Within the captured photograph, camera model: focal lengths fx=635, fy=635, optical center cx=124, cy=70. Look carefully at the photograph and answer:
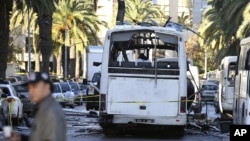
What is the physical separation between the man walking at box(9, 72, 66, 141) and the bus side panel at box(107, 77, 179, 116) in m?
11.4

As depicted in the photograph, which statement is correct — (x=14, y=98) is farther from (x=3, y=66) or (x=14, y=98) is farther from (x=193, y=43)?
(x=193, y=43)

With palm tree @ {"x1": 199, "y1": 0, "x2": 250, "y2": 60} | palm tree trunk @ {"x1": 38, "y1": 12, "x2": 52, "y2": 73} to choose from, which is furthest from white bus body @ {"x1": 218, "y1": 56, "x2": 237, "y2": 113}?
palm tree @ {"x1": 199, "y1": 0, "x2": 250, "y2": 60}

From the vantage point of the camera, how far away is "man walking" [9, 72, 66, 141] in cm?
573

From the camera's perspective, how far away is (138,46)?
803 inches

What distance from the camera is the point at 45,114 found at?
227 inches

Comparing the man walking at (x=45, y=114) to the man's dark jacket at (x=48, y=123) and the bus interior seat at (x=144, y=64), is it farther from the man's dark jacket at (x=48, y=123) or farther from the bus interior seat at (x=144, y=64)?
the bus interior seat at (x=144, y=64)

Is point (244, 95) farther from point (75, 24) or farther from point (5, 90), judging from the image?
point (75, 24)

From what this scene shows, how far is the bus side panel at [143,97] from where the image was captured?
56.9 ft

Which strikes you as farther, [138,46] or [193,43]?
[193,43]

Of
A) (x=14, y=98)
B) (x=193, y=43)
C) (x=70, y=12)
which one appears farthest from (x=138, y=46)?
(x=193, y=43)

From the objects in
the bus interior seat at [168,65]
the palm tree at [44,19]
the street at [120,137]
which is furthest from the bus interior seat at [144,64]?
the palm tree at [44,19]

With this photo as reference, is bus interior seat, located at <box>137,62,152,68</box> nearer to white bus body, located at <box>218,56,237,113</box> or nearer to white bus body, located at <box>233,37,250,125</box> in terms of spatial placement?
white bus body, located at <box>233,37,250,125</box>

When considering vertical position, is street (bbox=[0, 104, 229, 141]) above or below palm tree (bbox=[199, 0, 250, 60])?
below

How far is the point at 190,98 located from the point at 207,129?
6.33 ft
